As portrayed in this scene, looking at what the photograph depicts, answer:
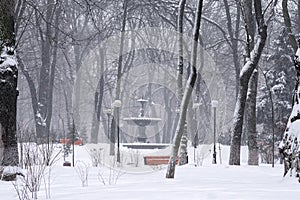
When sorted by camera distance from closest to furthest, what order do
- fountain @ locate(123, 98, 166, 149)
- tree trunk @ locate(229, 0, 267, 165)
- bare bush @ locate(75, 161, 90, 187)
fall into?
bare bush @ locate(75, 161, 90, 187) → tree trunk @ locate(229, 0, 267, 165) → fountain @ locate(123, 98, 166, 149)

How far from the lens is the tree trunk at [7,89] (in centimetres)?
927

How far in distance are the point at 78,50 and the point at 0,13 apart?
70.9ft

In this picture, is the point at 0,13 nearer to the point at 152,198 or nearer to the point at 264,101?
the point at 152,198

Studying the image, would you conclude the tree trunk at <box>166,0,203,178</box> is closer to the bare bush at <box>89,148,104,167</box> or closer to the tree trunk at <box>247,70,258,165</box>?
the bare bush at <box>89,148,104,167</box>

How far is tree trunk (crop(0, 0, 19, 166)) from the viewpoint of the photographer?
927 cm

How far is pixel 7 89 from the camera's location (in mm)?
9312

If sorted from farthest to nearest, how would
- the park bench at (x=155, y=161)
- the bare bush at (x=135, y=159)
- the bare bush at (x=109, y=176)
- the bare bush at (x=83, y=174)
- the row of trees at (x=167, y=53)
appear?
the park bench at (x=155, y=161) < the bare bush at (x=135, y=159) < the row of trees at (x=167, y=53) < the bare bush at (x=109, y=176) < the bare bush at (x=83, y=174)

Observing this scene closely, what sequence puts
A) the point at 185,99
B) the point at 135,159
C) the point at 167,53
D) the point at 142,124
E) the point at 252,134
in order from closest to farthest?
1. the point at 185,99
2. the point at 252,134
3. the point at 135,159
4. the point at 142,124
5. the point at 167,53

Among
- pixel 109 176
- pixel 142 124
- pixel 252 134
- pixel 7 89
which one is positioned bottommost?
pixel 109 176

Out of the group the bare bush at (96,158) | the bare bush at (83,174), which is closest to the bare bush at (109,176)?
the bare bush at (83,174)

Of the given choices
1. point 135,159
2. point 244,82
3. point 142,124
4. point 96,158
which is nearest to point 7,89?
point 244,82

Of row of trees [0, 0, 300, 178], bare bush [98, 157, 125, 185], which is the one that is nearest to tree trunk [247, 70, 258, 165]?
row of trees [0, 0, 300, 178]

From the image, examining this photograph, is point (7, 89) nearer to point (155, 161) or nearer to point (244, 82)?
point (244, 82)

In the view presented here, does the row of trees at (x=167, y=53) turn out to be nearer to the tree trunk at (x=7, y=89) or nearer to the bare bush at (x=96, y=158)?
the tree trunk at (x=7, y=89)
